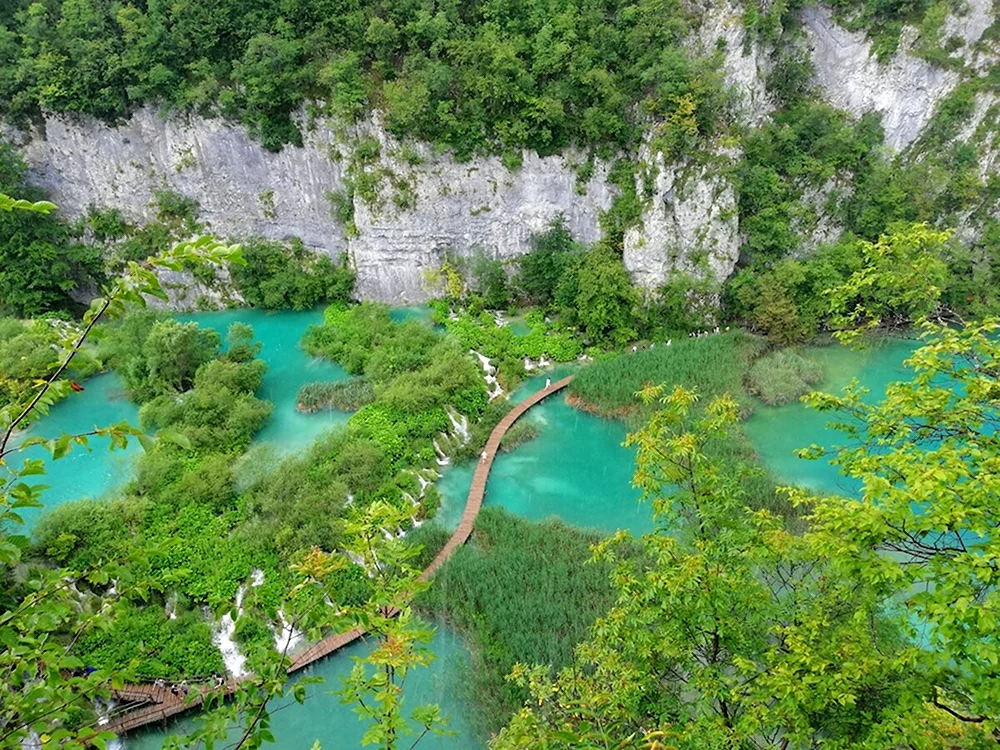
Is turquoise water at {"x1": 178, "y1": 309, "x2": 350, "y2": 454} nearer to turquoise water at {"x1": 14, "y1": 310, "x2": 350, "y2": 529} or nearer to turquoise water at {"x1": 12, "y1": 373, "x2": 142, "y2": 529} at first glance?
turquoise water at {"x1": 14, "y1": 310, "x2": 350, "y2": 529}

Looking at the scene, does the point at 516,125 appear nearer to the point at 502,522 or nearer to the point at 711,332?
the point at 711,332

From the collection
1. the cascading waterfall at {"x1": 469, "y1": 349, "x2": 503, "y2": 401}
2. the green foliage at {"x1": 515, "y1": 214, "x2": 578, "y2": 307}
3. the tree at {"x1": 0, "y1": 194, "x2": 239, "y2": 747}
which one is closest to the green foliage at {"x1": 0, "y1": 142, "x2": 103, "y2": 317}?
the cascading waterfall at {"x1": 469, "y1": 349, "x2": 503, "y2": 401}

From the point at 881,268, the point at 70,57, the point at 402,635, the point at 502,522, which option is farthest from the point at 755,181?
the point at 70,57

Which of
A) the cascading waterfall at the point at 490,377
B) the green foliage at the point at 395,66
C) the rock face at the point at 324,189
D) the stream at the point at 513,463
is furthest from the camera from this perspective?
the rock face at the point at 324,189

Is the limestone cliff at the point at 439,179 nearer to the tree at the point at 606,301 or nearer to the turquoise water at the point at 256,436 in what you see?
the tree at the point at 606,301

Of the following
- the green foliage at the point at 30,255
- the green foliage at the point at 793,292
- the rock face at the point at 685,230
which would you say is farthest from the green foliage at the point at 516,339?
the green foliage at the point at 30,255

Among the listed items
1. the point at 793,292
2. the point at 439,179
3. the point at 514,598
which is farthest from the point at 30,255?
the point at 793,292
